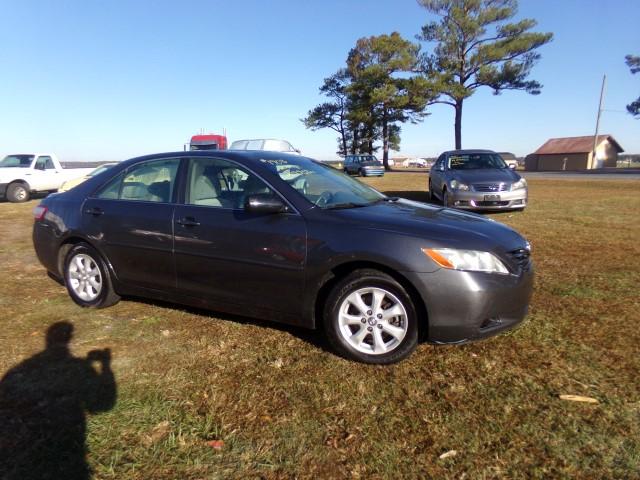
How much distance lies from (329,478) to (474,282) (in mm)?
1492

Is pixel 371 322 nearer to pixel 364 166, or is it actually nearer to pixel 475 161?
pixel 475 161

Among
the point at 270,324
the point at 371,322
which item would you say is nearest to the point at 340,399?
the point at 371,322

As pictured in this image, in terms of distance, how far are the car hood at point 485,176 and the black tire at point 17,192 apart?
14.6 meters

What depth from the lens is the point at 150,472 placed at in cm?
206

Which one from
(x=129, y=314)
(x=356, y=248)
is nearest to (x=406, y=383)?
(x=356, y=248)

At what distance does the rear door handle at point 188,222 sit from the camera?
140 inches

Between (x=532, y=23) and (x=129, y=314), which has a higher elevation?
(x=532, y=23)

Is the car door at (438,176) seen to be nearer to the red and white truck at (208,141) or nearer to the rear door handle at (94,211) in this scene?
the rear door handle at (94,211)

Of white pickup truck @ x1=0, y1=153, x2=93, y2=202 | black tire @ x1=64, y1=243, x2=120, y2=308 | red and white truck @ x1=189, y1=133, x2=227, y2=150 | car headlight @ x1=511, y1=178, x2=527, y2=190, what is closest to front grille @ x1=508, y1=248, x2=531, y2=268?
black tire @ x1=64, y1=243, x2=120, y2=308

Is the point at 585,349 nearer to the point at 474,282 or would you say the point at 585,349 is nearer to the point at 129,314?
the point at 474,282

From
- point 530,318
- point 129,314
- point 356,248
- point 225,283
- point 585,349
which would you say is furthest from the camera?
point 129,314

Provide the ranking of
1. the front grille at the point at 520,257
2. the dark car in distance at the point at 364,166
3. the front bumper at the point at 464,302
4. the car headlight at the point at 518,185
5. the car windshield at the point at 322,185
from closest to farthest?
the front bumper at the point at 464,302
the front grille at the point at 520,257
the car windshield at the point at 322,185
the car headlight at the point at 518,185
the dark car in distance at the point at 364,166

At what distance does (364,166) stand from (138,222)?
96.4 feet

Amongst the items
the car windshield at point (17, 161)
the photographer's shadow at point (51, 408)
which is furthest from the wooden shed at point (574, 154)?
the photographer's shadow at point (51, 408)
